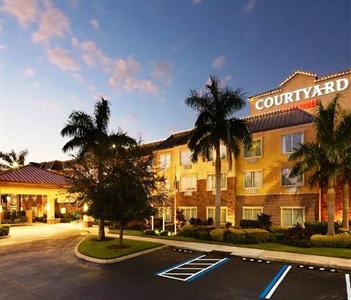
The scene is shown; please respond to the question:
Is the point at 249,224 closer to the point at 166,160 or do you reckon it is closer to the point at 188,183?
the point at 188,183

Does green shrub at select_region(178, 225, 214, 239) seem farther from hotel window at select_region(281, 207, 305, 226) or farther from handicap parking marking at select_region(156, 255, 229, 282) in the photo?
hotel window at select_region(281, 207, 305, 226)

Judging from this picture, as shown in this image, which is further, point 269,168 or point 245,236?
point 269,168

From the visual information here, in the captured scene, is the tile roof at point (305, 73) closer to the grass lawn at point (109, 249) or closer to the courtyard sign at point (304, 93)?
the courtyard sign at point (304, 93)

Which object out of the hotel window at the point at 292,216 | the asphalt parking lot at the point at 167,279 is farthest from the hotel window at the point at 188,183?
the asphalt parking lot at the point at 167,279

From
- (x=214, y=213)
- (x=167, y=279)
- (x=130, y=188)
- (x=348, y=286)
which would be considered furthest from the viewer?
(x=214, y=213)

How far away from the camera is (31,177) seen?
147 ft

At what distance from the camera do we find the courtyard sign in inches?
1571

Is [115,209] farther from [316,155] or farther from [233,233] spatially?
[316,155]

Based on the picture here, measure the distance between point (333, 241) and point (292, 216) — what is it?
1039 cm

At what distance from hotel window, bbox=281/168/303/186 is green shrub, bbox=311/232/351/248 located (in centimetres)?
994

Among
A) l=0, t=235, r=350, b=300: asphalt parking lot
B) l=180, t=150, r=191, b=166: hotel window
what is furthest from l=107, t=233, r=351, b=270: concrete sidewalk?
l=180, t=150, r=191, b=166: hotel window

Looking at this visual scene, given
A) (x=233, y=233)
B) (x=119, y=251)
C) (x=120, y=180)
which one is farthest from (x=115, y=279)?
(x=233, y=233)

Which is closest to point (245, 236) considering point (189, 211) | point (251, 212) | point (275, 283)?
point (251, 212)

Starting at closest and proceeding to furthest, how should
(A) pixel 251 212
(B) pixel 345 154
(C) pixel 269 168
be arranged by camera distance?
(B) pixel 345 154, (C) pixel 269 168, (A) pixel 251 212
